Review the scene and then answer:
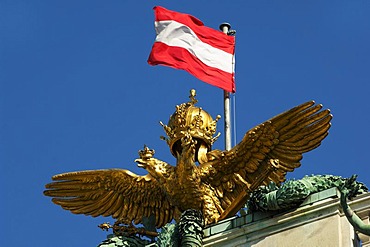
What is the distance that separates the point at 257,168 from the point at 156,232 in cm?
271

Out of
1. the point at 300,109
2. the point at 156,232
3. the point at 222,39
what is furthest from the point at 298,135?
the point at 222,39

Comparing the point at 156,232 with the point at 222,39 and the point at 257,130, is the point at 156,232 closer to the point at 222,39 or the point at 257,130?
the point at 257,130

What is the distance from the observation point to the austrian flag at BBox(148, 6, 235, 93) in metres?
50.5

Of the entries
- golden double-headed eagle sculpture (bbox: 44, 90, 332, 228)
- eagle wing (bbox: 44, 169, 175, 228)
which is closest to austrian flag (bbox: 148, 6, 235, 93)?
golden double-headed eagle sculpture (bbox: 44, 90, 332, 228)

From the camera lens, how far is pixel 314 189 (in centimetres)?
4159

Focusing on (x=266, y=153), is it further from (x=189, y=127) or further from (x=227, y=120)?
(x=227, y=120)

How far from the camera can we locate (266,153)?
147 feet

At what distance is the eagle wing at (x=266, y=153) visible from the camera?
4381 cm

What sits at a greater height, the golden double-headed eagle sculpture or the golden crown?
the golden crown

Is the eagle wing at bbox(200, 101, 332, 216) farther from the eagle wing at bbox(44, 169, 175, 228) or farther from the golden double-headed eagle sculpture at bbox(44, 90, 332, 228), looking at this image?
the eagle wing at bbox(44, 169, 175, 228)

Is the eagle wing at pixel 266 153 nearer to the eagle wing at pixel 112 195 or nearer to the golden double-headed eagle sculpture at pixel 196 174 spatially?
the golden double-headed eagle sculpture at pixel 196 174

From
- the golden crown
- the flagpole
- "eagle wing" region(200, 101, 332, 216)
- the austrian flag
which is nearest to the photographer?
"eagle wing" region(200, 101, 332, 216)

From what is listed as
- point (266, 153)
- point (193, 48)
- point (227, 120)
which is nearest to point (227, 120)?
point (227, 120)

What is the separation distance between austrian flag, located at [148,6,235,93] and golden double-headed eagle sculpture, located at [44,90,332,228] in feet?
9.94
